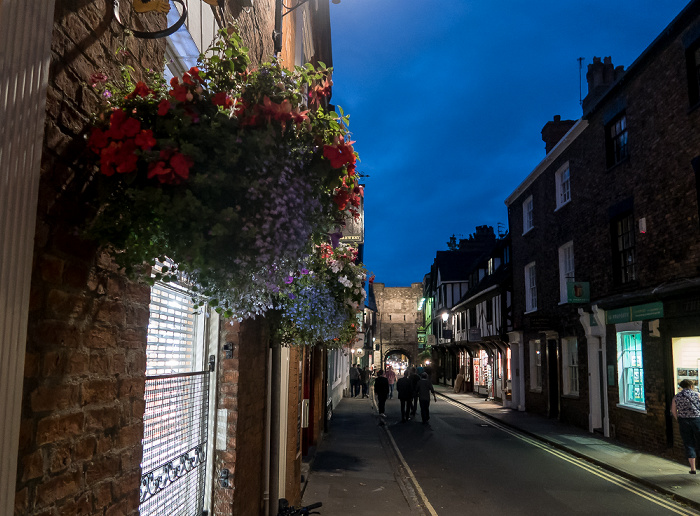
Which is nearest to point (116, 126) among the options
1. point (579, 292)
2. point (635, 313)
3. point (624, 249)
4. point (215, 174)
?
point (215, 174)

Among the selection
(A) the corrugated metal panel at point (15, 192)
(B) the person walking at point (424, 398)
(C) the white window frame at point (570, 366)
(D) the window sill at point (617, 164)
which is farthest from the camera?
(B) the person walking at point (424, 398)

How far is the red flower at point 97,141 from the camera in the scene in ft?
6.64

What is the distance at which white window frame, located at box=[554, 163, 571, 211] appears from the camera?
18766 mm

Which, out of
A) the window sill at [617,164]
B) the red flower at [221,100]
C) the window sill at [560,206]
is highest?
the window sill at [617,164]

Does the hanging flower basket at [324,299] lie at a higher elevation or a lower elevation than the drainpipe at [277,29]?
lower

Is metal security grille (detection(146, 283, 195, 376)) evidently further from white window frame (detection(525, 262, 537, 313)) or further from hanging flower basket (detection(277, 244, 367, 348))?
white window frame (detection(525, 262, 537, 313))

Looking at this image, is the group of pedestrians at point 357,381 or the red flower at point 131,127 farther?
the group of pedestrians at point 357,381

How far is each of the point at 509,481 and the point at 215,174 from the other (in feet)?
32.0

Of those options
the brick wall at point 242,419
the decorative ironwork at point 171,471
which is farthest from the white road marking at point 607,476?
the decorative ironwork at point 171,471

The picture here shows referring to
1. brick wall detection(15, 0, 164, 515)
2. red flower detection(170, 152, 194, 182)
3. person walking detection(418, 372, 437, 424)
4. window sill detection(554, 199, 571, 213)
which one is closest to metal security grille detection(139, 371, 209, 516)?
brick wall detection(15, 0, 164, 515)

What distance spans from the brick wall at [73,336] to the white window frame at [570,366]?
58.9 feet

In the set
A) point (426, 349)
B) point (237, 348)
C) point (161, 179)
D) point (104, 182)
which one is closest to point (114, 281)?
point (104, 182)

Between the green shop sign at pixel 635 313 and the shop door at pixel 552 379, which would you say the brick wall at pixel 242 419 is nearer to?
the green shop sign at pixel 635 313

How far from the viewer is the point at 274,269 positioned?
236cm
